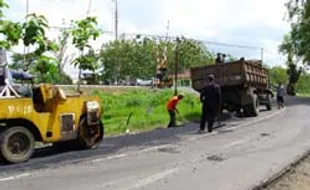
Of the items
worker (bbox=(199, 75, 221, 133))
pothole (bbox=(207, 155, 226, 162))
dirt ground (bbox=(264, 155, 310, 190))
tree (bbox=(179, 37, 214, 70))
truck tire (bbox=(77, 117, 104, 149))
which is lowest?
dirt ground (bbox=(264, 155, 310, 190))

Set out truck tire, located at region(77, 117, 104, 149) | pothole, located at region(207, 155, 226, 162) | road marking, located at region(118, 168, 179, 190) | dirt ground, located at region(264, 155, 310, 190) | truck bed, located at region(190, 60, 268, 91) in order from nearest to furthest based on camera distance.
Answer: road marking, located at region(118, 168, 179, 190), dirt ground, located at region(264, 155, 310, 190), pothole, located at region(207, 155, 226, 162), truck tire, located at region(77, 117, 104, 149), truck bed, located at region(190, 60, 268, 91)

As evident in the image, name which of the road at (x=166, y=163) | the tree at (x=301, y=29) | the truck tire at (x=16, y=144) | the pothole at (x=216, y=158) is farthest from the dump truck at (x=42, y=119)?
the tree at (x=301, y=29)

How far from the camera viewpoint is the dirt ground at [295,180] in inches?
424

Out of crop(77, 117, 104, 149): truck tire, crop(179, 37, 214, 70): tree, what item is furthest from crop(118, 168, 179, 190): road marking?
crop(179, 37, 214, 70): tree

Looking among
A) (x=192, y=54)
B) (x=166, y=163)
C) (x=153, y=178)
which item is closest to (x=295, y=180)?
(x=153, y=178)

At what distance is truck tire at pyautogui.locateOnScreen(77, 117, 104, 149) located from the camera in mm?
15539

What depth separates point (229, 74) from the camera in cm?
2780

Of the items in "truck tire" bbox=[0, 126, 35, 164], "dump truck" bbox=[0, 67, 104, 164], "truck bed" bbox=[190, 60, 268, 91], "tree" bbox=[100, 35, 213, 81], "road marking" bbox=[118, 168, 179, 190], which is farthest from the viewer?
"tree" bbox=[100, 35, 213, 81]

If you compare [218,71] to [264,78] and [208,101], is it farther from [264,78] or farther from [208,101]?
[208,101]

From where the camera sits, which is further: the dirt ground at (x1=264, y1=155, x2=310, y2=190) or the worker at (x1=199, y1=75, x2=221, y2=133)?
the worker at (x1=199, y1=75, x2=221, y2=133)

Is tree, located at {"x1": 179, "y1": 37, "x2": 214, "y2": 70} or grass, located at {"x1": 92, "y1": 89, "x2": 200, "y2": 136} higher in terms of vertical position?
tree, located at {"x1": 179, "y1": 37, "x2": 214, "y2": 70}

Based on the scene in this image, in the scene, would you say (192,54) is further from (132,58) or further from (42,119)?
(42,119)

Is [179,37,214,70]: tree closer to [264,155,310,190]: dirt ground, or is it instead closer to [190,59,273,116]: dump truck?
[190,59,273,116]: dump truck

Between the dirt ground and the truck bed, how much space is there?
14021 mm
